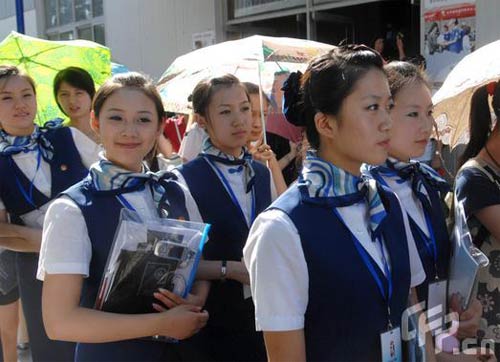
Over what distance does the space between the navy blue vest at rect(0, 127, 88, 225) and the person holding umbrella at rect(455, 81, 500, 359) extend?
176cm

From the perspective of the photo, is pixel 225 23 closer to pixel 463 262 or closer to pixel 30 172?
Result: pixel 30 172

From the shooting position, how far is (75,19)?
11219 mm

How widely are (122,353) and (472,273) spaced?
1.10 meters

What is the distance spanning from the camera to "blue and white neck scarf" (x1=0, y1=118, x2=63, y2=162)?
2836 mm

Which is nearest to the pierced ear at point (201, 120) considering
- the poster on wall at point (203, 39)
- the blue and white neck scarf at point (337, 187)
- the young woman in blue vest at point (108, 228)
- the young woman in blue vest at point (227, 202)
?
the young woman in blue vest at point (227, 202)

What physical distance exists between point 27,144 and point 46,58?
3.37 ft

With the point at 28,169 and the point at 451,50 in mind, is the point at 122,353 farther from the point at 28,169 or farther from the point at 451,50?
the point at 451,50

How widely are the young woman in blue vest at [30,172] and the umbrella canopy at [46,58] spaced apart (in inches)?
28.6

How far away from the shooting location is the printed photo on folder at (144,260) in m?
1.64

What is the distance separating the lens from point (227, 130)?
2510 millimetres

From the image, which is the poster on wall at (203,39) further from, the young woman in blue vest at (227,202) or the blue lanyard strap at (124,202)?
the blue lanyard strap at (124,202)

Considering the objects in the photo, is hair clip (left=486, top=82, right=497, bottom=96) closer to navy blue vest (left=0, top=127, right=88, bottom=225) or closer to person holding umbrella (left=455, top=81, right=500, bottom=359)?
person holding umbrella (left=455, top=81, right=500, bottom=359)

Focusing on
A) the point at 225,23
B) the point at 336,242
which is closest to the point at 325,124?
the point at 336,242

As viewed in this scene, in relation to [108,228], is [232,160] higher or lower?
higher
